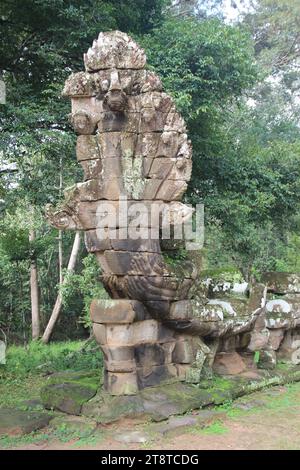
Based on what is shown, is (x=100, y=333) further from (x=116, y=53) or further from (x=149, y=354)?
(x=116, y=53)

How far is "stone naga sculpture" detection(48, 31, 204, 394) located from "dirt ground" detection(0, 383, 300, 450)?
78 centimetres

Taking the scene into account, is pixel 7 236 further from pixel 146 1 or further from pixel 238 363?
pixel 238 363

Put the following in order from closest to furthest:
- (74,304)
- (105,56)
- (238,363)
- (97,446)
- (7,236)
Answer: (97,446)
(105,56)
(238,363)
(7,236)
(74,304)

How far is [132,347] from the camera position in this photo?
19.9 ft

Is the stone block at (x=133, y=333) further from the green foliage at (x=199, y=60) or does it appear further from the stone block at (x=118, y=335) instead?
the green foliage at (x=199, y=60)

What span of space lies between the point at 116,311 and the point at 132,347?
0.49 meters

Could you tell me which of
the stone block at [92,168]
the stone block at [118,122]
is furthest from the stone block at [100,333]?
the stone block at [118,122]

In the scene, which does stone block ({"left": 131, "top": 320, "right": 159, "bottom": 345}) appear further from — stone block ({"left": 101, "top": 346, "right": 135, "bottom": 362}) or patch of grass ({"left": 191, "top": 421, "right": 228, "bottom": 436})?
patch of grass ({"left": 191, "top": 421, "right": 228, "bottom": 436})

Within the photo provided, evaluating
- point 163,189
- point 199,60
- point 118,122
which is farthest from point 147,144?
point 199,60

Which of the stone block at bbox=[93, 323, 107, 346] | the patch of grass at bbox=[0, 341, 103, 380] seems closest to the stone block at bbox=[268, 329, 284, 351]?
the patch of grass at bbox=[0, 341, 103, 380]

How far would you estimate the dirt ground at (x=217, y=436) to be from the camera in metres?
5.12

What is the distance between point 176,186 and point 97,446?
10.4ft
